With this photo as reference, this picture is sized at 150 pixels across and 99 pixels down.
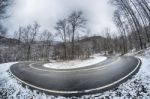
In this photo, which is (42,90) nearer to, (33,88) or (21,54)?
(33,88)

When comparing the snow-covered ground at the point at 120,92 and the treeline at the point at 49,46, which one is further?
the treeline at the point at 49,46

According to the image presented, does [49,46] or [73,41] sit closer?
[73,41]

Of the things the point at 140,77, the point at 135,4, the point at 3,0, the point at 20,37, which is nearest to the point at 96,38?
the point at 20,37

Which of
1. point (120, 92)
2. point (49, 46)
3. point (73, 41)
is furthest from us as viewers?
point (49, 46)

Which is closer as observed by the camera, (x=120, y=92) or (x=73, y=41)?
(x=120, y=92)

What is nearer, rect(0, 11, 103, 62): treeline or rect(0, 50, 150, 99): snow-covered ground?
rect(0, 50, 150, 99): snow-covered ground

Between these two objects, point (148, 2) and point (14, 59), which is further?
point (14, 59)

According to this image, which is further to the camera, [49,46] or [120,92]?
[49,46]

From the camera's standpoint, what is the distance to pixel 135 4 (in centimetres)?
2895

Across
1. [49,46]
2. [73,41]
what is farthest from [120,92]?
[49,46]

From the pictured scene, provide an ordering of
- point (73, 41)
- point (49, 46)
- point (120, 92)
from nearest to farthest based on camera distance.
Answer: point (120, 92) → point (73, 41) → point (49, 46)

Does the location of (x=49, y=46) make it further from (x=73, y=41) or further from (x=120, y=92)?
(x=120, y=92)

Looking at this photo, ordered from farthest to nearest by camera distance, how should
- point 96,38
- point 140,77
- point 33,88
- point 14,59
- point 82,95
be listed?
point 96,38, point 14,59, point 33,88, point 140,77, point 82,95

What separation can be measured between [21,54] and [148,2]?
5205 centimetres
